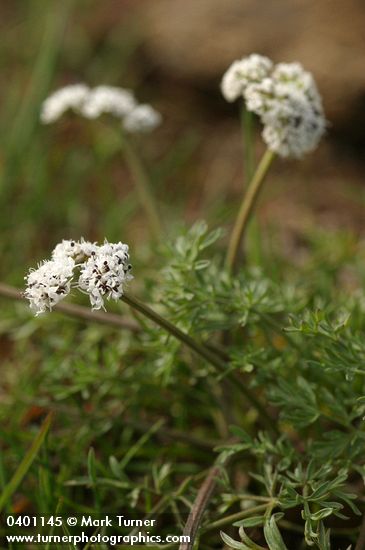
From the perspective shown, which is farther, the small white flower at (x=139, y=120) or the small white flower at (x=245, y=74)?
the small white flower at (x=139, y=120)

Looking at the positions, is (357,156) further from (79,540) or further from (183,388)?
(79,540)

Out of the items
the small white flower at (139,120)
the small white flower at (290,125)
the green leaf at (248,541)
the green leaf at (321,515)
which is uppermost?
the small white flower at (139,120)

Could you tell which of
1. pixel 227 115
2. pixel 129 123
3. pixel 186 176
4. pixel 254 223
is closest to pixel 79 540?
pixel 254 223

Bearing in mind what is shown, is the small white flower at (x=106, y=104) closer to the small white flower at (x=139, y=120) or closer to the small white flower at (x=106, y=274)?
the small white flower at (x=139, y=120)

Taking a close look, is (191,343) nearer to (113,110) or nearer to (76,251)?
(76,251)

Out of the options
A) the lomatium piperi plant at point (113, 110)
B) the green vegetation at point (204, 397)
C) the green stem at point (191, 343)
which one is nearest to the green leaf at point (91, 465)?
the green vegetation at point (204, 397)

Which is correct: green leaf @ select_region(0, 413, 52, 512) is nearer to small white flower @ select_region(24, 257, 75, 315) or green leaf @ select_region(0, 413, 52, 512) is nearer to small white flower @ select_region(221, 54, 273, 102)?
small white flower @ select_region(24, 257, 75, 315)
